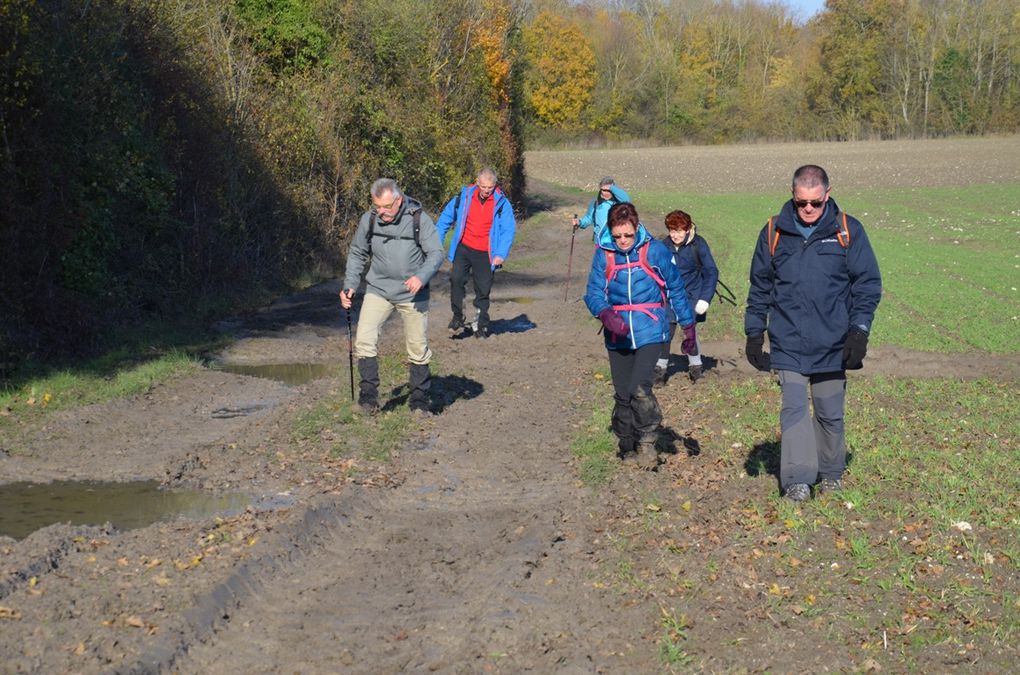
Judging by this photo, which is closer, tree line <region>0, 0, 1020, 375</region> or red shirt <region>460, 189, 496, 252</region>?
tree line <region>0, 0, 1020, 375</region>

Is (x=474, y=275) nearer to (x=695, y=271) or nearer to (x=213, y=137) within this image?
(x=695, y=271)

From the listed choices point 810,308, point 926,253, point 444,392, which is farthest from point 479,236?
point 926,253

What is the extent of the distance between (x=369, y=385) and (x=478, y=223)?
497 centimetres

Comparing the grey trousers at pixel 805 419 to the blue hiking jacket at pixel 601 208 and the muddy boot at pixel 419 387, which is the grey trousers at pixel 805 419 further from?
the blue hiking jacket at pixel 601 208

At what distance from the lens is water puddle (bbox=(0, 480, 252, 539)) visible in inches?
330

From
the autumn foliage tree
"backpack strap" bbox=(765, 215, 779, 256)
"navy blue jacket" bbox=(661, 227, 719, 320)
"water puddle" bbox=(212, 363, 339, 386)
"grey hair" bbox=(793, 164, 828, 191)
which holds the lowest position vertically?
"water puddle" bbox=(212, 363, 339, 386)

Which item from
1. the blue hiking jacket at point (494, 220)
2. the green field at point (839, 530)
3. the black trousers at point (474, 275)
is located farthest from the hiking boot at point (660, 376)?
the black trousers at point (474, 275)

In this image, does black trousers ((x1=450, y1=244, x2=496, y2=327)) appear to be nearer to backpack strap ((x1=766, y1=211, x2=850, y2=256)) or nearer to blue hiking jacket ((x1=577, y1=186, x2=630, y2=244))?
blue hiking jacket ((x1=577, y1=186, x2=630, y2=244))

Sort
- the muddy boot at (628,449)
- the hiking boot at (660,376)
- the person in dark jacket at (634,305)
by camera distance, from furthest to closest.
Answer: the hiking boot at (660,376)
the muddy boot at (628,449)
the person in dark jacket at (634,305)

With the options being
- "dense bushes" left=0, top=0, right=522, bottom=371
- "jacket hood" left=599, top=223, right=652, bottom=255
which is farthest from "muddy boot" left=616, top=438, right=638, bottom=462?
"dense bushes" left=0, top=0, right=522, bottom=371

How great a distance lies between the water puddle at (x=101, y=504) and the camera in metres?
8.38

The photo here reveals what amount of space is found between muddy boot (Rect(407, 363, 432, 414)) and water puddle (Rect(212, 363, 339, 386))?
7.57ft

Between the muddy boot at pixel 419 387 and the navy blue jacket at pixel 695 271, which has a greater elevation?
the navy blue jacket at pixel 695 271

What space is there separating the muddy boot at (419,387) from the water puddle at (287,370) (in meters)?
2.31
